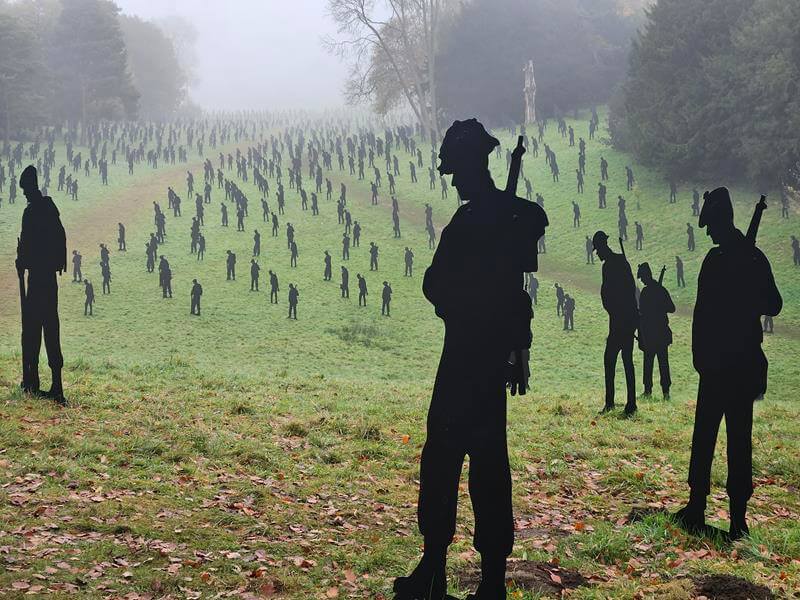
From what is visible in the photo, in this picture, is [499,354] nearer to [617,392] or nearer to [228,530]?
[228,530]

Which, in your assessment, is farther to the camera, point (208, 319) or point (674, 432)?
point (208, 319)

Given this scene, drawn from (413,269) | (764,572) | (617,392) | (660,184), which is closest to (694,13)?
(660,184)

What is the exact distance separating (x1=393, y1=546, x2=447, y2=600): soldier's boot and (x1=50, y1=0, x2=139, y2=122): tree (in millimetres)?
61167

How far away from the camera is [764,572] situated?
5.98m

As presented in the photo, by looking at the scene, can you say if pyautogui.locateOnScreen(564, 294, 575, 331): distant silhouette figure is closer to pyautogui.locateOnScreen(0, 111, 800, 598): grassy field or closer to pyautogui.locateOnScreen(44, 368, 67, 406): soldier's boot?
pyautogui.locateOnScreen(0, 111, 800, 598): grassy field

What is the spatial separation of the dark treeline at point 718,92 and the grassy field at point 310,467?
1389 centimetres

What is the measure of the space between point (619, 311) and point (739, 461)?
560 centimetres

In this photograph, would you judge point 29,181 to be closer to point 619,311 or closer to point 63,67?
point 619,311

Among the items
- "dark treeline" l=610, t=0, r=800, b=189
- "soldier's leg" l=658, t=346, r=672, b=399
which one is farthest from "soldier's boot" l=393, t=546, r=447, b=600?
"dark treeline" l=610, t=0, r=800, b=189

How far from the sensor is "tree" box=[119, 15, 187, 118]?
260 ft

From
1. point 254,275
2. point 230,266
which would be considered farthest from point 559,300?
point 230,266

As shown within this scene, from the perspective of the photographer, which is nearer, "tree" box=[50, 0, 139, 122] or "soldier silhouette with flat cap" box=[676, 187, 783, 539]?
"soldier silhouette with flat cap" box=[676, 187, 783, 539]

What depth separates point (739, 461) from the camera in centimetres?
680

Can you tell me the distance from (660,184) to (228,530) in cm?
3532
